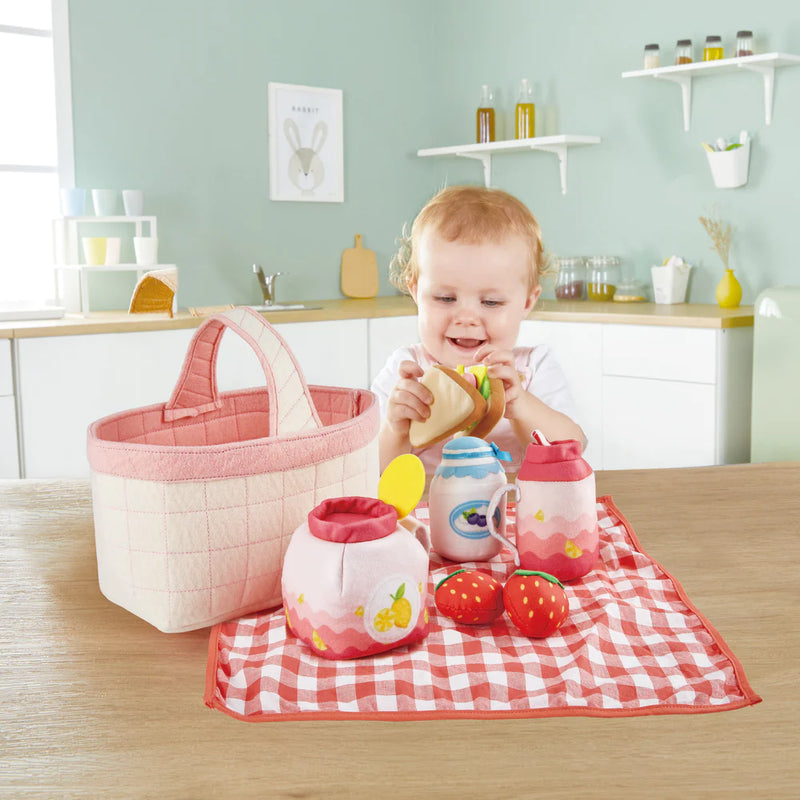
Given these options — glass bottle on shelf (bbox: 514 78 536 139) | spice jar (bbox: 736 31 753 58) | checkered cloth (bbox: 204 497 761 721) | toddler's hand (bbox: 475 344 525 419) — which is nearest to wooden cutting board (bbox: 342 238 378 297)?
glass bottle on shelf (bbox: 514 78 536 139)

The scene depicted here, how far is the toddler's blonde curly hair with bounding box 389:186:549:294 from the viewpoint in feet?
4.63

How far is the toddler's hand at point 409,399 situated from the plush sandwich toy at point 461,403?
0.05ft

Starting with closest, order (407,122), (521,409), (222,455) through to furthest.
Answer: (222,455) → (521,409) → (407,122)

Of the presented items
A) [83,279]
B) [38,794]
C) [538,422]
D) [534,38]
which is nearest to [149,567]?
[38,794]

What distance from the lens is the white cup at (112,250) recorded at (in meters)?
3.45

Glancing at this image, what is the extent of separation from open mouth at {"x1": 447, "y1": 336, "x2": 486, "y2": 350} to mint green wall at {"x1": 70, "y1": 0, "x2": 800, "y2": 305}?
234 centimetres

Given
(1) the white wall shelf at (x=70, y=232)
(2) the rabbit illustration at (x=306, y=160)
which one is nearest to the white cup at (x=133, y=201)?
(1) the white wall shelf at (x=70, y=232)

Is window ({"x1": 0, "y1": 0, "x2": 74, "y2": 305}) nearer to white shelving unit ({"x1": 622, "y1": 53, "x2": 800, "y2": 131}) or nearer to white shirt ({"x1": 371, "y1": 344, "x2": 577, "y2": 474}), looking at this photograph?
white shelving unit ({"x1": 622, "y1": 53, "x2": 800, "y2": 131})

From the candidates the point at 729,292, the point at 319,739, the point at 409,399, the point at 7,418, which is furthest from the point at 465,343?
the point at 729,292

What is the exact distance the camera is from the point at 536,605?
2.28ft

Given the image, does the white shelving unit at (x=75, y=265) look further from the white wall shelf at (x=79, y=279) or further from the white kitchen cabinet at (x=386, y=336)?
the white kitchen cabinet at (x=386, y=336)

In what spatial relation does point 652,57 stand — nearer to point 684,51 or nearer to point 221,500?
point 684,51

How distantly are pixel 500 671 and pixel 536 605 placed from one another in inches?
2.7

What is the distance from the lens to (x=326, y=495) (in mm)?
765
